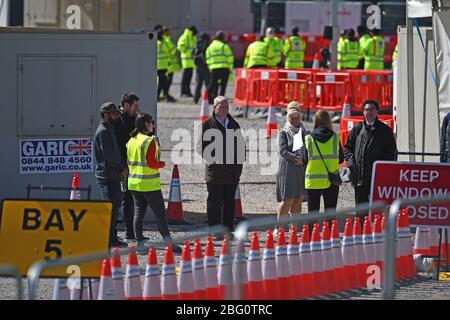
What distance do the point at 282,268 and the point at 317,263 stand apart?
0.56 m

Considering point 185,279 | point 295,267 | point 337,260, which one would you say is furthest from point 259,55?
point 185,279

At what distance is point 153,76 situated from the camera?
16.2 m

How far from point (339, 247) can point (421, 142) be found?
4980 mm

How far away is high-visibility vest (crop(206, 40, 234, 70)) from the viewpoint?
3128cm

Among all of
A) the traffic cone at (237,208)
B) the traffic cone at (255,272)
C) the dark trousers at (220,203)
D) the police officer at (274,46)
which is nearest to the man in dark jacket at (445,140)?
the dark trousers at (220,203)

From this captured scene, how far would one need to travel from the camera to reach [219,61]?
31562 millimetres

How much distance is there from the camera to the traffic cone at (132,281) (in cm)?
1005

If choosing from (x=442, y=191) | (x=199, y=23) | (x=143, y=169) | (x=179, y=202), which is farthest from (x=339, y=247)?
(x=199, y=23)

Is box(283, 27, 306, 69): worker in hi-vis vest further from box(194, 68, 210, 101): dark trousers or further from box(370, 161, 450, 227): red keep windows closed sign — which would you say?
box(370, 161, 450, 227): red keep windows closed sign

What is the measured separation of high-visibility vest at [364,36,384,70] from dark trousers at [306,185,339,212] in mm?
19716

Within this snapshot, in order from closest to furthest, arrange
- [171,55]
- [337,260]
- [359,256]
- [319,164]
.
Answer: [337,260] → [359,256] → [319,164] → [171,55]

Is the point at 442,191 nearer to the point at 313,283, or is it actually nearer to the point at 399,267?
the point at 399,267

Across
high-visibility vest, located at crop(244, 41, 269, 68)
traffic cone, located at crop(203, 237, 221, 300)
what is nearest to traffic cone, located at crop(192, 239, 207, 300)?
traffic cone, located at crop(203, 237, 221, 300)

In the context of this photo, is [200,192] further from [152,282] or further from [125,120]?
[152,282]
